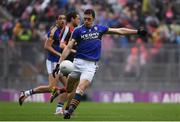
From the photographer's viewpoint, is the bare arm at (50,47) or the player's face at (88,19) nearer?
the player's face at (88,19)

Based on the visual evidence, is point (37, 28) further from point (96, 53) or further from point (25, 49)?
point (96, 53)

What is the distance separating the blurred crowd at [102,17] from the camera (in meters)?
31.3

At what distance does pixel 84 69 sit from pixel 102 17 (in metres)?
14.5

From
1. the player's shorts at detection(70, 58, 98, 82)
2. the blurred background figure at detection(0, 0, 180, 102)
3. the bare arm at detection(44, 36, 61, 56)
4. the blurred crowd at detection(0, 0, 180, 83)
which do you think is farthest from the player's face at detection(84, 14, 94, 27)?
the blurred crowd at detection(0, 0, 180, 83)

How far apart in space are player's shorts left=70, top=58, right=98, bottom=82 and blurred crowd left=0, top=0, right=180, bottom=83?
38.7 feet

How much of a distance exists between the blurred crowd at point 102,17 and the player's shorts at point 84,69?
38.7 ft

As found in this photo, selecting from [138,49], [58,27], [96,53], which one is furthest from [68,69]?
[138,49]

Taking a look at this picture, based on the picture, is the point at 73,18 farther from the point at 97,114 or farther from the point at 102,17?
the point at 102,17

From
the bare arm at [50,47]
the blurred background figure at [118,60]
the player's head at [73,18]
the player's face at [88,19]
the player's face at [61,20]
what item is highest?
the player's face at [88,19]

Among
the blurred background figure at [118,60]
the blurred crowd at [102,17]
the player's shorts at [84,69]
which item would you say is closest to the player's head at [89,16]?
the player's shorts at [84,69]

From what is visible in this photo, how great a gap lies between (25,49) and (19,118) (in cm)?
1241

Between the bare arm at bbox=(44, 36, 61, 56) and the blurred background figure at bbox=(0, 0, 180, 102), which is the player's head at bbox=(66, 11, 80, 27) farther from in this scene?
the blurred background figure at bbox=(0, 0, 180, 102)

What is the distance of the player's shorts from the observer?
1789cm

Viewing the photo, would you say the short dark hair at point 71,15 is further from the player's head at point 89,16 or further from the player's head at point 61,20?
the player's head at point 89,16
